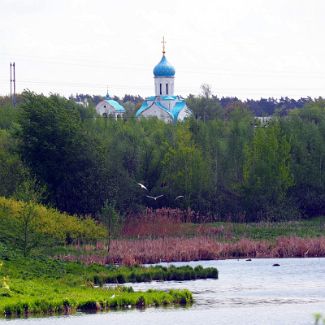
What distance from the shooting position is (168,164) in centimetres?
9106

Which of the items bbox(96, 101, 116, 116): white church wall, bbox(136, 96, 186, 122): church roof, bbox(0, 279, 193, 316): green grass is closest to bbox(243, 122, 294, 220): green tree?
bbox(0, 279, 193, 316): green grass

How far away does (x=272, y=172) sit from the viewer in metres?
88.8

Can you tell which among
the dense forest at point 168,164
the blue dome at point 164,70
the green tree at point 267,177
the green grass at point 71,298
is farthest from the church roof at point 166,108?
the green grass at point 71,298

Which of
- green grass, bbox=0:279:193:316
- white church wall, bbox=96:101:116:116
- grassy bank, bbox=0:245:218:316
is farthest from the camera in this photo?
white church wall, bbox=96:101:116:116

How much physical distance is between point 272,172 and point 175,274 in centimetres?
3405

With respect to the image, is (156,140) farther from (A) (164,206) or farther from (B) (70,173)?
(B) (70,173)

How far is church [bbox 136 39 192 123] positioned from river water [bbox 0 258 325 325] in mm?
86960

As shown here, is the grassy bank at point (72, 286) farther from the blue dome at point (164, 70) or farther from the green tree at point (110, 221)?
the blue dome at point (164, 70)

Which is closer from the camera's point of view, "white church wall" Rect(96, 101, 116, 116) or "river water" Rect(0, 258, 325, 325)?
"river water" Rect(0, 258, 325, 325)

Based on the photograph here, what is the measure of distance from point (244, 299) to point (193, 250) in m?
16.3

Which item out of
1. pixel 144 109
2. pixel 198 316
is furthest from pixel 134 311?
pixel 144 109

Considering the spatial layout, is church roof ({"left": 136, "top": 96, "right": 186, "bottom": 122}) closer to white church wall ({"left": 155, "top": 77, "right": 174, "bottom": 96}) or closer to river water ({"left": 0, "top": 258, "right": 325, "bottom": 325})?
white church wall ({"left": 155, "top": 77, "right": 174, "bottom": 96})

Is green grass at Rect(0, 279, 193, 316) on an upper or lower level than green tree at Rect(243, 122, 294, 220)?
lower

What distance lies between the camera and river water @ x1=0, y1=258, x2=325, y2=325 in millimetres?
42781
